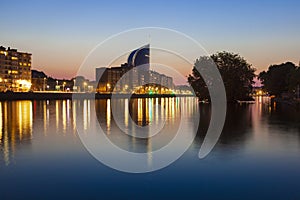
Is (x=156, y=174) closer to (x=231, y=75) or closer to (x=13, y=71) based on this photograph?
(x=231, y=75)

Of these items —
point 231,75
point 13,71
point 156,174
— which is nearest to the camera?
point 156,174

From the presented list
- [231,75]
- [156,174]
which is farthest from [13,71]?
[156,174]

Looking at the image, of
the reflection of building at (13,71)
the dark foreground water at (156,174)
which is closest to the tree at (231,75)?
the dark foreground water at (156,174)

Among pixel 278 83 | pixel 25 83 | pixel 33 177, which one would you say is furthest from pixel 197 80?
pixel 25 83

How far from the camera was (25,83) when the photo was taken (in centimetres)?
16638

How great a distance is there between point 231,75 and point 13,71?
124 metres

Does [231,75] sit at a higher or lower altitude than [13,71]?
lower

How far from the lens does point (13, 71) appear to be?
165 m

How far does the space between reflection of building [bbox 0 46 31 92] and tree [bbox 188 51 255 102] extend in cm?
10700

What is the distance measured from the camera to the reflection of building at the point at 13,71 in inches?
6275

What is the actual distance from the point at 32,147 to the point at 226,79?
223 ft

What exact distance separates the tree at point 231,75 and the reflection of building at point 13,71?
106998 millimetres

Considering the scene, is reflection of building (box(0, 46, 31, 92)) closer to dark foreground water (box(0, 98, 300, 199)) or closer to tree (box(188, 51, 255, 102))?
tree (box(188, 51, 255, 102))

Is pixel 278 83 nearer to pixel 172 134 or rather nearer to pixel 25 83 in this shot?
pixel 172 134
